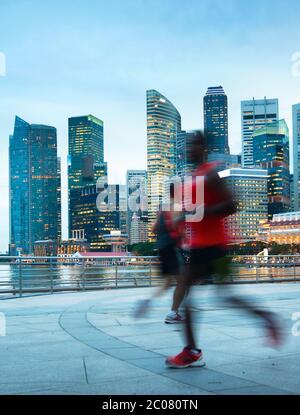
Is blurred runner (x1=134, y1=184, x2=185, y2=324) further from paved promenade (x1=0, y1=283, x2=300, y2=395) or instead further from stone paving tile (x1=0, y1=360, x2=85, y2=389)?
stone paving tile (x1=0, y1=360, x2=85, y2=389)

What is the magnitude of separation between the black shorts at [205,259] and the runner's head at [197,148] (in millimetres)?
640

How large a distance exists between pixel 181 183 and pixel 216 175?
0.93 ft

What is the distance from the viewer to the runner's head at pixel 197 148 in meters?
4.18

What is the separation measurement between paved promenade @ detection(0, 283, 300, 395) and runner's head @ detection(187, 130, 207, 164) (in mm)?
1014

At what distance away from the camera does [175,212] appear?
434cm

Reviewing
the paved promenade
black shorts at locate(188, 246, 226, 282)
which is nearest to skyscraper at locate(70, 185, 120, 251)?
the paved promenade

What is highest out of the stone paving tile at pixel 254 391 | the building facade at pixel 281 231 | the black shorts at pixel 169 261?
the black shorts at pixel 169 261

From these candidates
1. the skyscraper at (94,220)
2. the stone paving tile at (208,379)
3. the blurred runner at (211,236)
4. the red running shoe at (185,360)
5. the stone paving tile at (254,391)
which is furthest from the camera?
the skyscraper at (94,220)

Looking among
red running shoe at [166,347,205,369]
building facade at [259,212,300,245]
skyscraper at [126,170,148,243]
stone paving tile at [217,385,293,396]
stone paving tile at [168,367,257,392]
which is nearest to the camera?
stone paving tile at [217,385,293,396]

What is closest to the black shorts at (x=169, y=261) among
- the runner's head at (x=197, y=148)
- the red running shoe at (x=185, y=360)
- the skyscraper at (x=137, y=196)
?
the red running shoe at (x=185, y=360)

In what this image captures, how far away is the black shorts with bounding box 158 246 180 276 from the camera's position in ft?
14.5

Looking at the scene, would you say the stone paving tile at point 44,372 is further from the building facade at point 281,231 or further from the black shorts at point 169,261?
the building facade at point 281,231

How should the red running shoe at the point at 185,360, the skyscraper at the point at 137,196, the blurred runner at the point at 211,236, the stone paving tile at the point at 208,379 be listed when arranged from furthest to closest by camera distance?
the skyscraper at the point at 137,196
the red running shoe at the point at 185,360
the blurred runner at the point at 211,236
the stone paving tile at the point at 208,379
